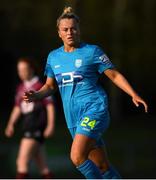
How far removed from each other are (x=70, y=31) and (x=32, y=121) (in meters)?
3.85

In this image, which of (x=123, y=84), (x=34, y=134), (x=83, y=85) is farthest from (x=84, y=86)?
(x=34, y=134)

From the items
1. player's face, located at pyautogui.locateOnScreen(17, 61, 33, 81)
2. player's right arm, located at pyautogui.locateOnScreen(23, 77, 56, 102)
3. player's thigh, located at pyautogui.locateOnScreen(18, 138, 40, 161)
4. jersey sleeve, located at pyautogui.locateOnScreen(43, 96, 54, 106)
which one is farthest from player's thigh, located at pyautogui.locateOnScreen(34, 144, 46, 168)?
player's right arm, located at pyautogui.locateOnScreen(23, 77, 56, 102)

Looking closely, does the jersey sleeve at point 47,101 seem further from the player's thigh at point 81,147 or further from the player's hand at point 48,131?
the player's thigh at point 81,147

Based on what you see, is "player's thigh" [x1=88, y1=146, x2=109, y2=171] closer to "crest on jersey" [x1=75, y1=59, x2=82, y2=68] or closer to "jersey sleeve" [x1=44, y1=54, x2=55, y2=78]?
"crest on jersey" [x1=75, y1=59, x2=82, y2=68]

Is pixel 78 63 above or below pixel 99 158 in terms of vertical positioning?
above

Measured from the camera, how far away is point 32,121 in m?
12.6

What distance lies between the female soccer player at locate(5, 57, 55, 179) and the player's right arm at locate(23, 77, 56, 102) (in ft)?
9.23

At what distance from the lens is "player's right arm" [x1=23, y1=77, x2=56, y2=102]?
9050mm

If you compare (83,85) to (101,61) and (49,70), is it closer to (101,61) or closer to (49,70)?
(101,61)

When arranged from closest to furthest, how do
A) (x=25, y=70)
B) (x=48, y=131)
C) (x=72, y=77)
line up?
(x=72, y=77)
(x=25, y=70)
(x=48, y=131)

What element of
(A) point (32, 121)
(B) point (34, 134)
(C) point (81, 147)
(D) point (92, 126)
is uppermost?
(D) point (92, 126)

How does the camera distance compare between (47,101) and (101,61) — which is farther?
(47,101)

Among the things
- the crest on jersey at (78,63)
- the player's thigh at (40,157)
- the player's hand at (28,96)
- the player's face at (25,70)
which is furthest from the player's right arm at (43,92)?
the player's thigh at (40,157)

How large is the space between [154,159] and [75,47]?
8838mm
